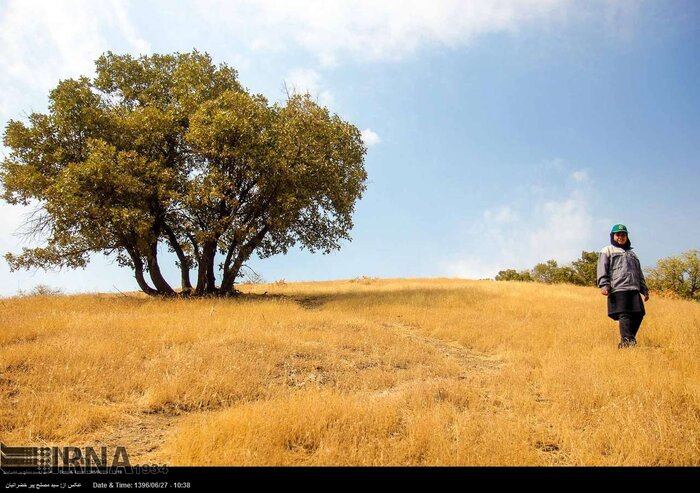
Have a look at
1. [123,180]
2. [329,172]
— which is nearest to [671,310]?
[329,172]

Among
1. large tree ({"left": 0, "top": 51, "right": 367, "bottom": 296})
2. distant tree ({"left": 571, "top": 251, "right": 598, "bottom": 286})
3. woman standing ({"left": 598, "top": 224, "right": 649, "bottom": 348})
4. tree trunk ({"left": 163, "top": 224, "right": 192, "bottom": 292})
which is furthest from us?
distant tree ({"left": 571, "top": 251, "right": 598, "bottom": 286})

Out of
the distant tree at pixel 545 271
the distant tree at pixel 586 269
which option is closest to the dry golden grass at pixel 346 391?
the distant tree at pixel 586 269

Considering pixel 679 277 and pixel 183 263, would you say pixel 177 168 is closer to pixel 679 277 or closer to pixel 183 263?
pixel 183 263

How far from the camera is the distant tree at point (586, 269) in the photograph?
51.6 meters

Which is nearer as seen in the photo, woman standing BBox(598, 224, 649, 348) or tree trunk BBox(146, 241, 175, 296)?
woman standing BBox(598, 224, 649, 348)

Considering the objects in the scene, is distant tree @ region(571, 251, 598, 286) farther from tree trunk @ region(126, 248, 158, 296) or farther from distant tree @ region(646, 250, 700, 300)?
tree trunk @ region(126, 248, 158, 296)

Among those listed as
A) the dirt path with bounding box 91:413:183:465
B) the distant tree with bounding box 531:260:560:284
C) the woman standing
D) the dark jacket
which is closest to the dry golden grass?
the dirt path with bounding box 91:413:183:465

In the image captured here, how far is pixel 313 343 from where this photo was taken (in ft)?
36.0

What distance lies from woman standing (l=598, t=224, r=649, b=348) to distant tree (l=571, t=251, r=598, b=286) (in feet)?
149

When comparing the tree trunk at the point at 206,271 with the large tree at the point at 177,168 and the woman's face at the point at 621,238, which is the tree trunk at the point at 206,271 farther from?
the woman's face at the point at 621,238

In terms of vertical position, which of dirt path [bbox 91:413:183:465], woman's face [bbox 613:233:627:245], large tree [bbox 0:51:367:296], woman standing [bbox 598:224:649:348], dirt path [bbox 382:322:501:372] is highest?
large tree [bbox 0:51:367:296]

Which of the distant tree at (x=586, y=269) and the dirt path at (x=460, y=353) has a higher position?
the distant tree at (x=586, y=269)

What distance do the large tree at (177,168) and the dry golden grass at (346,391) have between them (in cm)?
729

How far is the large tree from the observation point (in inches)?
768
